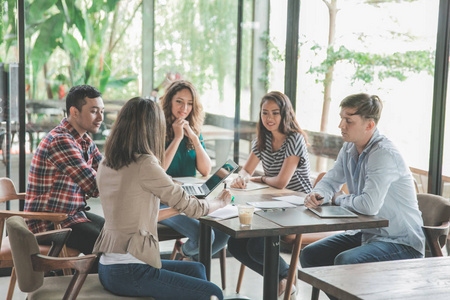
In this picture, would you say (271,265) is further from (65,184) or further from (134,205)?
(65,184)

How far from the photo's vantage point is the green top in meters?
3.87

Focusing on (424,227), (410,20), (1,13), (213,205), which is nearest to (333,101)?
(410,20)

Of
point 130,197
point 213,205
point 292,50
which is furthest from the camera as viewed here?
point 292,50

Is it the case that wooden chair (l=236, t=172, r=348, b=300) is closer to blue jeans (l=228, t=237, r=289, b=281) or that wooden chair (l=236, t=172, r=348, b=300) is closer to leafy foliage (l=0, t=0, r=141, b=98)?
blue jeans (l=228, t=237, r=289, b=281)

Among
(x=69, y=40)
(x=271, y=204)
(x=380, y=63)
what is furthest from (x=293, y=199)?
(x=69, y=40)

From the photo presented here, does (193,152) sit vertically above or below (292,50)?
below

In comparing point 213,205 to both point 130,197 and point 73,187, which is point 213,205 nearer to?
point 130,197

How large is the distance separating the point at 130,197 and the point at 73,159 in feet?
2.84

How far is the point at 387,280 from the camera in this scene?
176 centimetres

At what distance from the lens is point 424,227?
2799 mm

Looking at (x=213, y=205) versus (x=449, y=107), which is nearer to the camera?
(x=213, y=205)

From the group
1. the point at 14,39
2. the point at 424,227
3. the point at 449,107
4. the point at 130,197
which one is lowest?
the point at 424,227

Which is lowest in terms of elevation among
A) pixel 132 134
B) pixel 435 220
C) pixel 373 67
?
pixel 435 220

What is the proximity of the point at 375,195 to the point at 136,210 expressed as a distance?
1192mm
